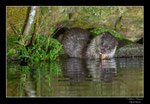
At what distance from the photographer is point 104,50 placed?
1206 cm

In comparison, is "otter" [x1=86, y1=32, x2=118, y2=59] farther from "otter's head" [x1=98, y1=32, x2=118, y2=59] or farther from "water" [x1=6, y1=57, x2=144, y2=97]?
"water" [x1=6, y1=57, x2=144, y2=97]

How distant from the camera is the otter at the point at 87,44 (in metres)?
12.2

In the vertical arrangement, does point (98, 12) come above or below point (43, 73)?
above

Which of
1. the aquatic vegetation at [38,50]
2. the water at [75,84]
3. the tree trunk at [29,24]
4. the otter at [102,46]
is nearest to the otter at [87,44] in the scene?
the otter at [102,46]

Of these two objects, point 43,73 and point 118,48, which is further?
point 118,48

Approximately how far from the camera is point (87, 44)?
41.5 feet

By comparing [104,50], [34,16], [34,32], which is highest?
[34,16]

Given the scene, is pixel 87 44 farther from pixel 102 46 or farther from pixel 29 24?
pixel 29 24

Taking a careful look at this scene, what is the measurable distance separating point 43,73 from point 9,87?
1.82m

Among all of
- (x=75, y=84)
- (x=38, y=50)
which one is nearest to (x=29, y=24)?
(x=38, y=50)

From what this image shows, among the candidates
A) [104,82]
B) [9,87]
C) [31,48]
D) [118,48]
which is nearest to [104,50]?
[118,48]

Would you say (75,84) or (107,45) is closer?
(75,84)

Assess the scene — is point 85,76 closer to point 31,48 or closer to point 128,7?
point 31,48
